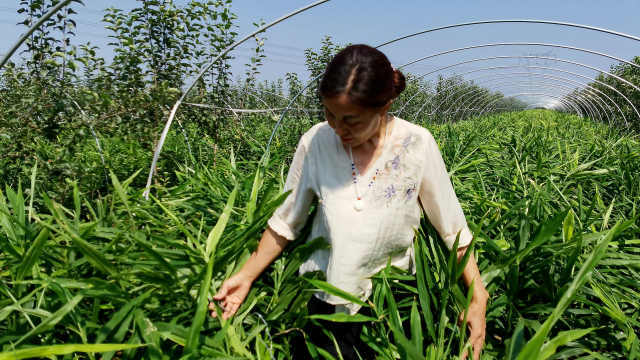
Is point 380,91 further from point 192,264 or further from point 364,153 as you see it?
point 192,264

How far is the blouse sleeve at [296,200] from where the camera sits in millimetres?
1104

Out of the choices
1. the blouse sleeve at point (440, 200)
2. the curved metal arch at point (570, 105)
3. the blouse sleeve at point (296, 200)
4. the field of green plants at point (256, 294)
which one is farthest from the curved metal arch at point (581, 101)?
the blouse sleeve at point (296, 200)

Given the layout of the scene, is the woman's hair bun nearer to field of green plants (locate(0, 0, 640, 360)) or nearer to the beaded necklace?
the beaded necklace

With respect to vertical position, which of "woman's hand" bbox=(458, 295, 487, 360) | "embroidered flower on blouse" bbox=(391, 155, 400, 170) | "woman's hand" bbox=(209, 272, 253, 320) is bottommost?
"woman's hand" bbox=(458, 295, 487, 360)

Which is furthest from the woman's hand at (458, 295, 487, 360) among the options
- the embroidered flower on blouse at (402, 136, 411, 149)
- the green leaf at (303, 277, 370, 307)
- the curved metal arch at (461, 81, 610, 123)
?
the curved metal arch at (461, 81, 610, 123)

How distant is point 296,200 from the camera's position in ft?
3.66

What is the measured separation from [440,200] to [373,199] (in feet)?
0.63

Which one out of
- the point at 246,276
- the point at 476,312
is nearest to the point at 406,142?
the point at 476,312

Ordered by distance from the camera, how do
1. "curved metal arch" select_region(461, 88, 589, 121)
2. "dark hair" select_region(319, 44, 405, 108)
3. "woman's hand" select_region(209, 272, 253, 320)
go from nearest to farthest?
"dark hair" select_region(319, 44, 405, 108), "woman's hand" select_region(209, 272, 253, 320), "curved metal arch" select_region(461, 88, 589, 121)

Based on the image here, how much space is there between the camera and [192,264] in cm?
115

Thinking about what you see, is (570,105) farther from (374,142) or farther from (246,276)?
(246,276)

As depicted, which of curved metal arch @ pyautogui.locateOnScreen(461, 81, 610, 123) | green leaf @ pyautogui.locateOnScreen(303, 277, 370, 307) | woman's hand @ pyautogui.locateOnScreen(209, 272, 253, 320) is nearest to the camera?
green leaf @ pyautogui.locateOnScreen(303, 277, 370, 307)

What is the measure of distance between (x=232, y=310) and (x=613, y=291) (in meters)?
1.25

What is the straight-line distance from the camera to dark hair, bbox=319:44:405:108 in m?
0.87
